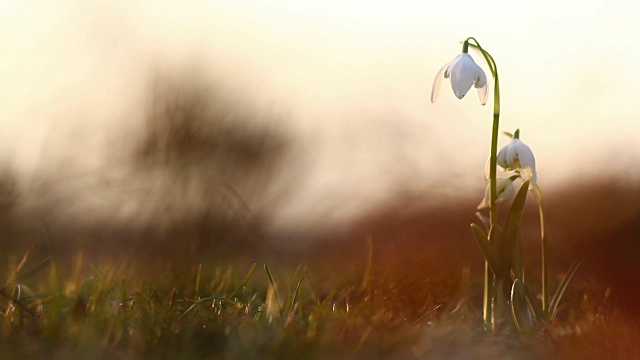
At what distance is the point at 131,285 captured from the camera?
148cm

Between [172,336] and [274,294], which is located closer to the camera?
[172,336]

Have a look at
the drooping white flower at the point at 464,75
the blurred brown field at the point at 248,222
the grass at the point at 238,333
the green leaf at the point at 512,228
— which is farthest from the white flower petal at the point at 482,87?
the grass at the point at 238,333

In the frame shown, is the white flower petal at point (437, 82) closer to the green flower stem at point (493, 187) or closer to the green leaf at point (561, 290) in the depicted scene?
the green flower stem at point (493, 187)

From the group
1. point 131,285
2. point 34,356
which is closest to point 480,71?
point 131,285

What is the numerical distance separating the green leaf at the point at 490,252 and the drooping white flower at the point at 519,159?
0.46ft

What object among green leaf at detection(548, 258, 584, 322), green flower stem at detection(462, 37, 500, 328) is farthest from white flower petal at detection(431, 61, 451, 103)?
green leaf at detection(548, 258, 584, 322)

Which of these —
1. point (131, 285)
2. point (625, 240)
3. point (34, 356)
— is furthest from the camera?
point (625, 240)

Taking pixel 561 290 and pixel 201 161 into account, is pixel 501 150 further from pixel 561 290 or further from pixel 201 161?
pixel 201 161

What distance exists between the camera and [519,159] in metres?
1.63

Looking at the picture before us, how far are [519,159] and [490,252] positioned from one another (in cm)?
21

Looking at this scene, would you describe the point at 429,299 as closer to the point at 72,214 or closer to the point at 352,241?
the point at 72,214

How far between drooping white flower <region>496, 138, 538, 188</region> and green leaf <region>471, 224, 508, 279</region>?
0.14 m

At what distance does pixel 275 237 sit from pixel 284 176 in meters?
0.30

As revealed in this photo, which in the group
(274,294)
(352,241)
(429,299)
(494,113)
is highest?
(494,113)
